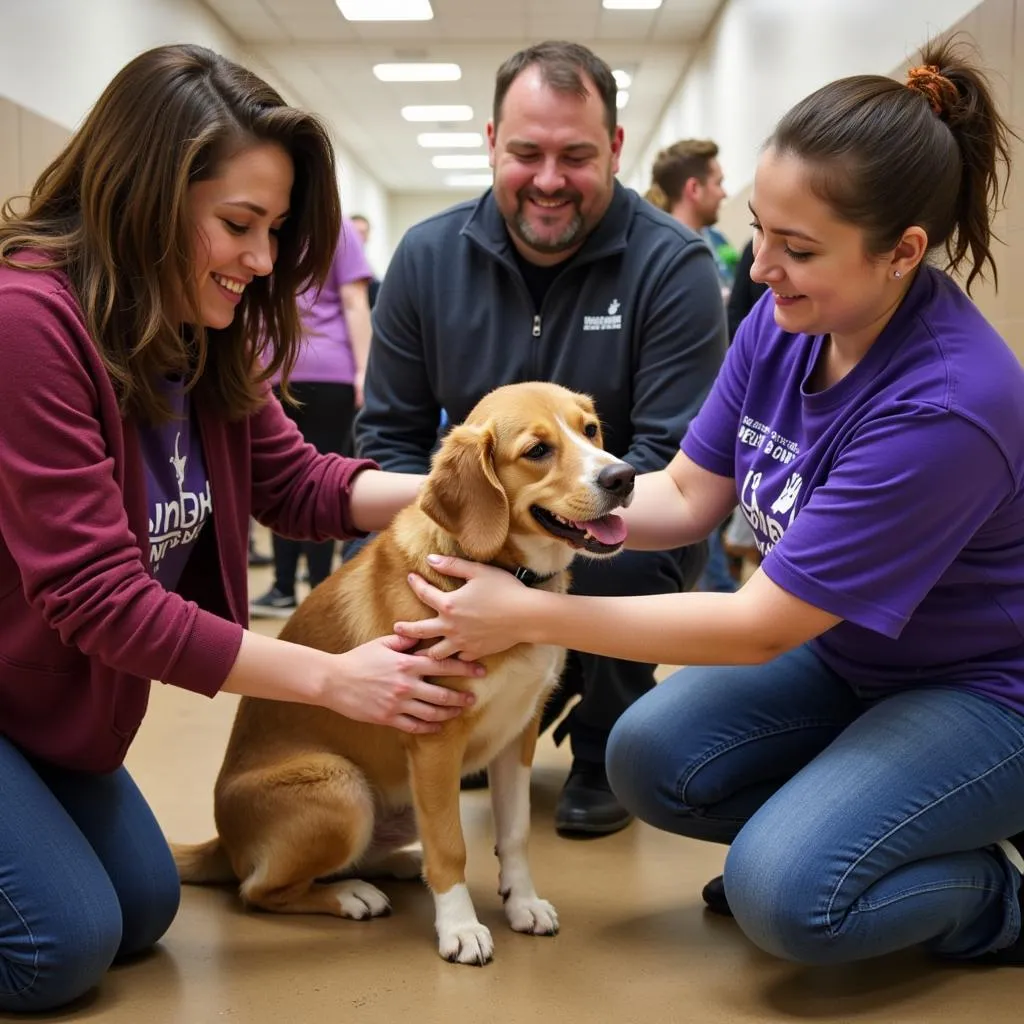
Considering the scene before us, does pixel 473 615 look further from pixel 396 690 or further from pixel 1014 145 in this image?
pixel 1014 145

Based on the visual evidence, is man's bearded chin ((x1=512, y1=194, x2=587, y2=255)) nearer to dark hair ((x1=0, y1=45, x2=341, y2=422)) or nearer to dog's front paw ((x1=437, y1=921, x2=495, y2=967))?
dark hair ((x1=0, y1=45, x2=341, y2=422))

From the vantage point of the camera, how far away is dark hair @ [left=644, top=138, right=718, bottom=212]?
5668mm

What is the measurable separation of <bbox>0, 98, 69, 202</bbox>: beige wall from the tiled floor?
14.8ft

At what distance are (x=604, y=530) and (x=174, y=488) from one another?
0.81 m

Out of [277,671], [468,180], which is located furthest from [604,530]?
[468,180]

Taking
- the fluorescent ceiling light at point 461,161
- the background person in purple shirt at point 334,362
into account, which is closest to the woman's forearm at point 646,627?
the background person in purple shirt at point 334,362

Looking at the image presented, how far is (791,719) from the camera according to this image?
2.19m

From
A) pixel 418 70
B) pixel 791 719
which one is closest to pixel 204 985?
pixel 791 719

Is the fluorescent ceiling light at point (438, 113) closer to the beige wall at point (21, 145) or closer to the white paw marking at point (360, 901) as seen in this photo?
the beige wall at point (21, 145)

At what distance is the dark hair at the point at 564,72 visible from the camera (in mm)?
2797

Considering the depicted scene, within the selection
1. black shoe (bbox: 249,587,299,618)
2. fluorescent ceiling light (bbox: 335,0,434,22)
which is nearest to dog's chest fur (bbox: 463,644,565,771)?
black shoe (bbox: 249,587,299,618)

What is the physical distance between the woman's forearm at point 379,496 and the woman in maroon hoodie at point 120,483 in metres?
0.35

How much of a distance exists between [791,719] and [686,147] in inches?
165

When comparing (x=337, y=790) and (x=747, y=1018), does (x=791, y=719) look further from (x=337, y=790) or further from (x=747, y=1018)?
(x=337, y=790)
